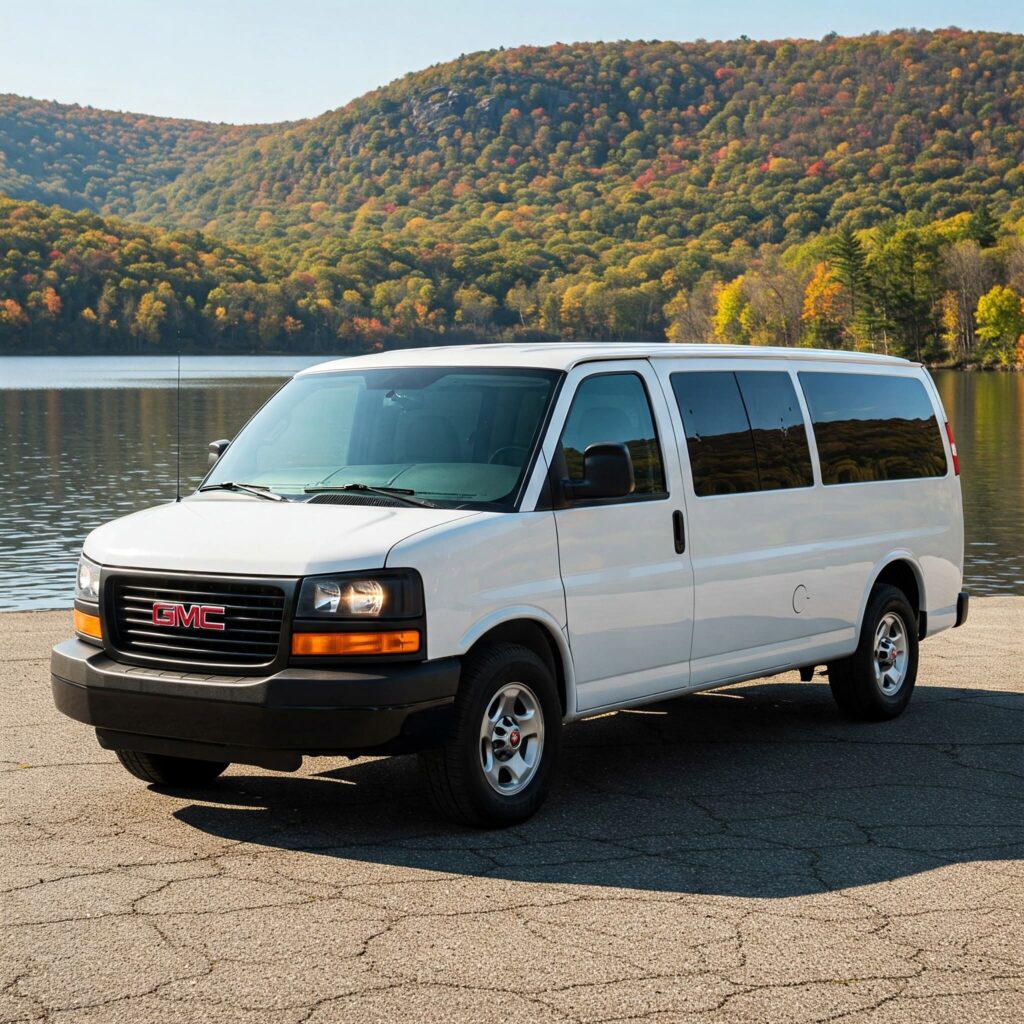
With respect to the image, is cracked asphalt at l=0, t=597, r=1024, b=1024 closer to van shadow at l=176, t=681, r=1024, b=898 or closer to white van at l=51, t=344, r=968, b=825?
van shadow at l=176, t=681, r=1024, b=898

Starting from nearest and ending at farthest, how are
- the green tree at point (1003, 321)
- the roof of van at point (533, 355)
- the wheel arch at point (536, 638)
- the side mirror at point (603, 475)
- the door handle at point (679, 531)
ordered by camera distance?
the wheel arch at point (536, 638) < the side mirror at point (603, 475) < the roof of van at point (533, 355) < the door handle at point (679, 531) < the green tree at point (1003, 321)

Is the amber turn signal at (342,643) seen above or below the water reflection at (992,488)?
above

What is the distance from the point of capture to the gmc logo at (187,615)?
640cm

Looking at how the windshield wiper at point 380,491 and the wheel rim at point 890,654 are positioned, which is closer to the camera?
the windshield wiper at point 380,491

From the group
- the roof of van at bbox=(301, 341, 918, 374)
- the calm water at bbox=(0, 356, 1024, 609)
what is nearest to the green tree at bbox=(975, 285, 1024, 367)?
the calm water at bbox=(0, 356, 1024, 609)

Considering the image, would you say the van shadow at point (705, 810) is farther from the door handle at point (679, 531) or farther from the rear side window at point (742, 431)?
the rear side window at point (742, 431)

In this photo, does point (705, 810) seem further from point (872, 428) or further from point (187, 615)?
point (872, 428)

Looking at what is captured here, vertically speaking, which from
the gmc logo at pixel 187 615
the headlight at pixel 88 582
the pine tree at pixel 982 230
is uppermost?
the pine tree at pixel 982 230

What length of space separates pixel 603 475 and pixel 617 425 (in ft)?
1.95

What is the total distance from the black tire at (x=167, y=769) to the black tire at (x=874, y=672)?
3778 millimetres

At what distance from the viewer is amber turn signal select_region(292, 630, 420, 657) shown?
6.21m

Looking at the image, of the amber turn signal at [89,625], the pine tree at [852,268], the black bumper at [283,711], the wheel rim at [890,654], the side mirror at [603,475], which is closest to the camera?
the black bumper at [283,711]

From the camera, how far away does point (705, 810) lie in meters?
7.11

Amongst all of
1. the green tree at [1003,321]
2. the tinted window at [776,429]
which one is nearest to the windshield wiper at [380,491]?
the tinted window at [776,429]
